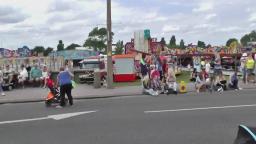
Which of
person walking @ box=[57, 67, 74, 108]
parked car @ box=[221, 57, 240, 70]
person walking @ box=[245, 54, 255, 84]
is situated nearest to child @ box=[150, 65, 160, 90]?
person walking @ box=[57, 67, 74, 108]

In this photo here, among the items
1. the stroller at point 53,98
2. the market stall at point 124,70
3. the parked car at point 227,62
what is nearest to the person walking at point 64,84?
the stroller at point 53,98

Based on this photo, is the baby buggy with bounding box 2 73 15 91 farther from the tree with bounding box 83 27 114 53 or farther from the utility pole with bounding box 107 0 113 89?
the tree with bounding box 83 27 114 53

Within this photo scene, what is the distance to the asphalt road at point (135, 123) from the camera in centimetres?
1091

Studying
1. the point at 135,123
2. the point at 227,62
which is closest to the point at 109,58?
the point at 135,123

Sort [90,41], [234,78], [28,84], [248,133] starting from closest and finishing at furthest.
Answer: [248,133] < [234,78] < [28,84] < [90,41]

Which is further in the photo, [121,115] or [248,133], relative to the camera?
[121,115]

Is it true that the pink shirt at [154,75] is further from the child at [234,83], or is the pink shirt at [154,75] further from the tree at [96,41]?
the tree at [96,41]

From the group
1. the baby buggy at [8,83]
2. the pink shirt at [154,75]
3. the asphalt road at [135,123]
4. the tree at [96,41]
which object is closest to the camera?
the asphalt road at [135,123]

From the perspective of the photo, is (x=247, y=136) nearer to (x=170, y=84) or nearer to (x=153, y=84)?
(x=153, y=84)

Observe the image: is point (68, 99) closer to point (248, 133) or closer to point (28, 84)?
point (28, 84)

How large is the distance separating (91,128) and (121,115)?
2.44 meters

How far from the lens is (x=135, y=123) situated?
13039mm

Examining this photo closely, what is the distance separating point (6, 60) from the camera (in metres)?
35.1

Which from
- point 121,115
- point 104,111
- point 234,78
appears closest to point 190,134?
point 121,115
